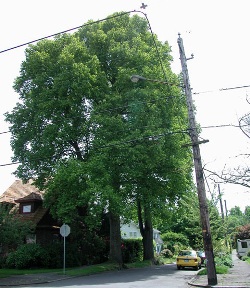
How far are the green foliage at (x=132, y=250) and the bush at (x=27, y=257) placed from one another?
997cm

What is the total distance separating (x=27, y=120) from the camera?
26281 mm

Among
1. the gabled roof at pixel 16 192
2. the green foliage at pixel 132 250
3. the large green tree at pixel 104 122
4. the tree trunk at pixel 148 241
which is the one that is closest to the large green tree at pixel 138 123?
the large green tree at pixel 104 122

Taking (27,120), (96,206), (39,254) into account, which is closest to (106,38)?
(27,120)

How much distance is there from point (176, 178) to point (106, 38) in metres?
11.9

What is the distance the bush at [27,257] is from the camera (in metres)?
25.7

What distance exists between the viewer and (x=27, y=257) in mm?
25750

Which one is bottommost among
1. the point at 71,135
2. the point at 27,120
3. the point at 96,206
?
the point at 96,206

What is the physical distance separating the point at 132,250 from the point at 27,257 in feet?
43.5

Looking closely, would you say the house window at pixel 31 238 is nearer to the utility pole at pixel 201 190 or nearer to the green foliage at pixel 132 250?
the green foliage at pixel 132 250

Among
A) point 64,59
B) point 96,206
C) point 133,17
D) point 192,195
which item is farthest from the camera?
point 133,17

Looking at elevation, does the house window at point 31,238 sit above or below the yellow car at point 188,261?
above

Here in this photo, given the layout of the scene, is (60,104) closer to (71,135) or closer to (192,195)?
(71,135)

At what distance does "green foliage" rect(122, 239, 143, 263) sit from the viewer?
34497mm

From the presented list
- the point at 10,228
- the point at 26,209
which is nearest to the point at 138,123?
the point at 10,228
